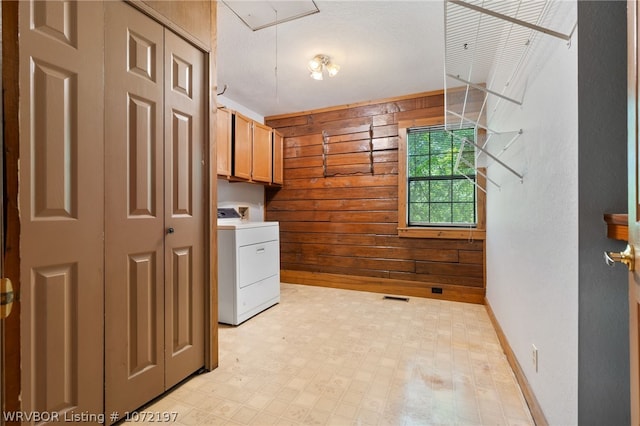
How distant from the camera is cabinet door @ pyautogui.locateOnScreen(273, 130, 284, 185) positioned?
13.5ft

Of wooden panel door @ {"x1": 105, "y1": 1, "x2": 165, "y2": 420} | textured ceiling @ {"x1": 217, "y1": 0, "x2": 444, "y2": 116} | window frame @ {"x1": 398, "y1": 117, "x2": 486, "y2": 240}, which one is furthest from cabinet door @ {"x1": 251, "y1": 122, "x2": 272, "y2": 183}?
wooden panel door @ {"x1": 105, "y1": 1, "x2": 165, "y2": 420}

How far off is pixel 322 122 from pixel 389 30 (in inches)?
72.6

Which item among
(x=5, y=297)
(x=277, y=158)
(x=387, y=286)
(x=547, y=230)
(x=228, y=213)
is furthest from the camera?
(x=277, y=158)

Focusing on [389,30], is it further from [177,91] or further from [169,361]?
[169,361]

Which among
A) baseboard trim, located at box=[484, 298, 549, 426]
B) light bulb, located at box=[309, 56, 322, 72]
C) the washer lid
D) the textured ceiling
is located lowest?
baseboard trim, located at box=[484, 298, 549, 426]

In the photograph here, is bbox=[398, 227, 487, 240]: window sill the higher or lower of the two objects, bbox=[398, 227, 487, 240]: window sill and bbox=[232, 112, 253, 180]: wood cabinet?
the lower

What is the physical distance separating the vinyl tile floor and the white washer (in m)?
0.14

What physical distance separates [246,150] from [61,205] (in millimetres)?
2440

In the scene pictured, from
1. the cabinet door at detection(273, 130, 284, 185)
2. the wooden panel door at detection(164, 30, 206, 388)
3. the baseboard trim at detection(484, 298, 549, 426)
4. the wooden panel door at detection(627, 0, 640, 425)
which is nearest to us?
the wooden panel door at detection(627, 0, 640, 425)

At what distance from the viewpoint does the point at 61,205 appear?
1188mm

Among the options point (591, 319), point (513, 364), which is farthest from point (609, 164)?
point (513, 364)

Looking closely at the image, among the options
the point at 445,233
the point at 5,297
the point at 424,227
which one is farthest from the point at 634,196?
the point at 424,227

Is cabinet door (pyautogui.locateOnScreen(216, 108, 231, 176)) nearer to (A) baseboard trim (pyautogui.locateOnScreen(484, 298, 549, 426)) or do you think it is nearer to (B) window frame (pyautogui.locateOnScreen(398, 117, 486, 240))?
(B) window frame (pyautogui.locateOnScreen(398, 117, 486, 240))

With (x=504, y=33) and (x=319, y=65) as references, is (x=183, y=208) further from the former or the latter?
(x=504, y=33)
